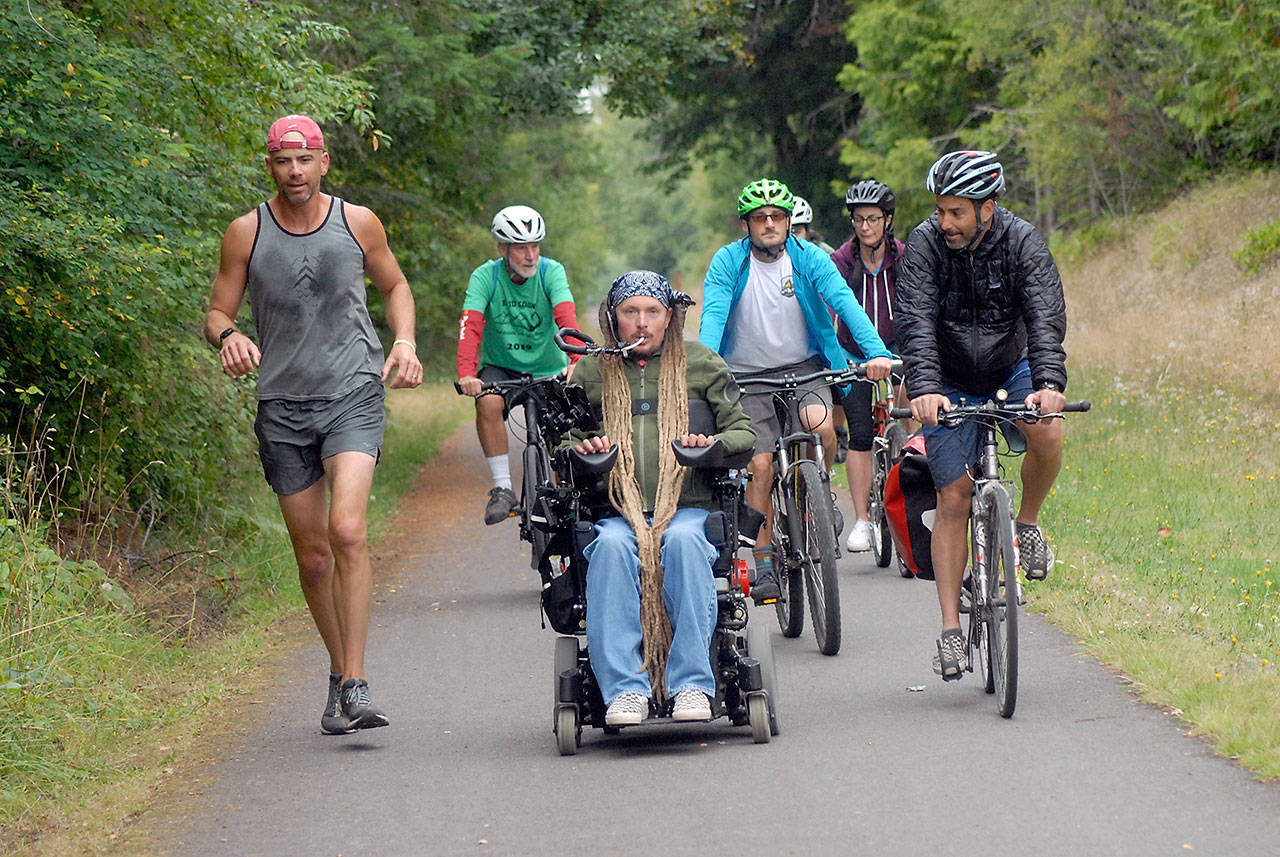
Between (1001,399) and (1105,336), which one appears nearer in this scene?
(1001,399)

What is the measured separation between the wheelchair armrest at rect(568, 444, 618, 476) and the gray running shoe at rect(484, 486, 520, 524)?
4224 millimetres

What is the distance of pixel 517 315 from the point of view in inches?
411

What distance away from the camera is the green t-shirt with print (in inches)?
410

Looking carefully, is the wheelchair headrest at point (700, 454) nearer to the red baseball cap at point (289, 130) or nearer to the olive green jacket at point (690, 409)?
the olive green jacket at point (690, 409)

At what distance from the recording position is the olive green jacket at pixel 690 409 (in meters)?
6.30

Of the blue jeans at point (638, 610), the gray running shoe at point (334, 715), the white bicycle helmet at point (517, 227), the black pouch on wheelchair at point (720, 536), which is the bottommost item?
the gray running shoe at point (334, 715)

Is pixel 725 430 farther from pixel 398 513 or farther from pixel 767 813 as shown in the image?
pixel 398 513

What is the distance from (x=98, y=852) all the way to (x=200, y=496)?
226 inches

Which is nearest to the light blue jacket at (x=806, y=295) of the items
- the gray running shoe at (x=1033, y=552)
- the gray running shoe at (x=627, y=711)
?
the gray running shoe at (x=1033, y=552)

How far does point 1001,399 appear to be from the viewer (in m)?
6.49

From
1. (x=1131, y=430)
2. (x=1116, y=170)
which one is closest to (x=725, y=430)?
(x=1131, y=430)

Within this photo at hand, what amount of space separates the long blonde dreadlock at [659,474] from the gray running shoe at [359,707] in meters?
1.12

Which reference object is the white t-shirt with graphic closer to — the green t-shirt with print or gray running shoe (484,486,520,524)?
the green t-shirt with print

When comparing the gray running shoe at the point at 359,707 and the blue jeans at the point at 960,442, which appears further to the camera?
the blue jeans at the point at 960,442
